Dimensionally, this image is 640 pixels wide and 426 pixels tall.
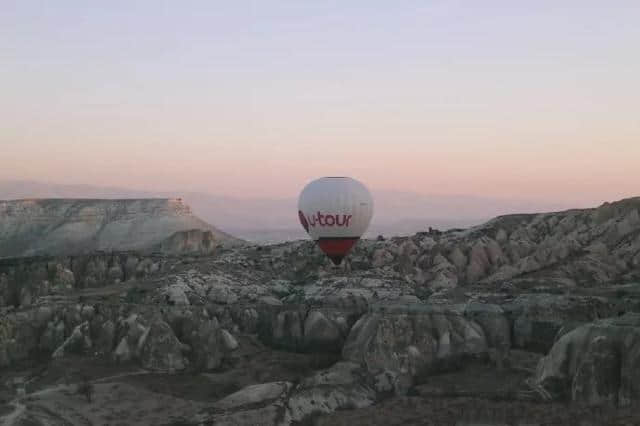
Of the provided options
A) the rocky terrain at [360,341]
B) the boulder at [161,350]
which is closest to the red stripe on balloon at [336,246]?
the rocky terrain at [360,341]

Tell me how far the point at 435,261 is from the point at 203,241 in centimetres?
6555

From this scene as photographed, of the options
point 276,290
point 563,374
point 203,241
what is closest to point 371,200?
point 276,290

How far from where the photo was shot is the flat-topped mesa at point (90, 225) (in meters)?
153

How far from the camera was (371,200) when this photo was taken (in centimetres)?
6731

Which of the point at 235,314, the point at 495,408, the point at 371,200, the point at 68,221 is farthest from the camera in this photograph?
the point at 68,221

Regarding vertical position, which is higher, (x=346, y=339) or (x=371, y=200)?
(x=371, y=200)

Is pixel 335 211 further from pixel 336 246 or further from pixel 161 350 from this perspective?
pixel 161 350

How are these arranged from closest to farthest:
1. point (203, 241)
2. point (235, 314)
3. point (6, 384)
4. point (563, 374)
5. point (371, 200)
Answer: point (563, 374) → point (6, 384) → point (235, 314) → point (371, 200) → point (203, 241)

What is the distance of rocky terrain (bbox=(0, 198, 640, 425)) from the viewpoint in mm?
30828

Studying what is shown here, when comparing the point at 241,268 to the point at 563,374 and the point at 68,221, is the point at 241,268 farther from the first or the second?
the point at 68,221

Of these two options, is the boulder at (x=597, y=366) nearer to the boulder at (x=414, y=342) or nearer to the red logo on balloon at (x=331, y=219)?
the boulder at (x=414, y=342)

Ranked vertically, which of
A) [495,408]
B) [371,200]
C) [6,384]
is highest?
[371,200]

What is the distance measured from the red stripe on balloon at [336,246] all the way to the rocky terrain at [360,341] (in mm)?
2469

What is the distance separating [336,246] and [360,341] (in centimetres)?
1874
